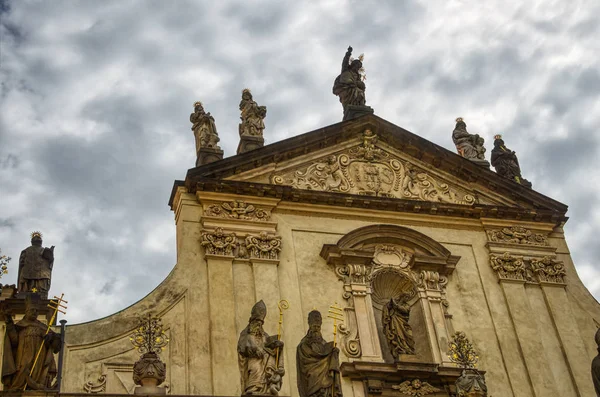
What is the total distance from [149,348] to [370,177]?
275 inches

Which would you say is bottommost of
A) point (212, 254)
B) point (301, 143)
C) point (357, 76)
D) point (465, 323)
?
point (465, 323)

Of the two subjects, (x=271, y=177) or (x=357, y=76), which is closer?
(x=271, y=177)

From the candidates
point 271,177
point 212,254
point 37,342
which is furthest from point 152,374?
point 271,177

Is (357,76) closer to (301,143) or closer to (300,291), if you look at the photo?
(301,143)

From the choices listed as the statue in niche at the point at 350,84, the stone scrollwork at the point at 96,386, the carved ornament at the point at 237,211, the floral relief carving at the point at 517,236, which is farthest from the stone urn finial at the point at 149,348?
the statue in niche at the point at 350,84

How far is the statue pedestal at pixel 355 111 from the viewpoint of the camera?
2125cm

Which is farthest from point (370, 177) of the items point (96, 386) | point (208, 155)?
point (96, 386)

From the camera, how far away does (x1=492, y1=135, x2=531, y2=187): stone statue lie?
21312 millimetres

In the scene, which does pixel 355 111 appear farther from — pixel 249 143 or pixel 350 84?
pixel 249 143

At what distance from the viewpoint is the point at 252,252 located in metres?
17.8

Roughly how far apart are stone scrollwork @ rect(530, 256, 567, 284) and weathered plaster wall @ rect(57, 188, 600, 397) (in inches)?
8.1

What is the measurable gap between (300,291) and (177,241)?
2.66m

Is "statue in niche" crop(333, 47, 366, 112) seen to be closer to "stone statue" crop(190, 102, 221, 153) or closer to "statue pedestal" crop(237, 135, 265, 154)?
"statue pedestal" crop(237, 135, 265, 154)

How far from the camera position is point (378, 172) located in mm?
20312
